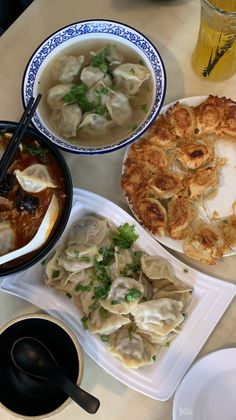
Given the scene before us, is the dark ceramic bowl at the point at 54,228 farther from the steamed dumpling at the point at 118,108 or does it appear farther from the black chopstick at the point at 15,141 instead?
the steamed dumpling at the point at 118,108

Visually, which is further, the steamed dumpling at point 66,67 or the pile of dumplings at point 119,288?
the steamed dumpling at point 66,67

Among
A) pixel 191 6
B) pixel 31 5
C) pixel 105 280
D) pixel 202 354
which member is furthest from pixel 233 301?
pixel 31 5

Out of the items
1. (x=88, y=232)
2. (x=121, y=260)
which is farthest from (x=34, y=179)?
(x=121, y=260)

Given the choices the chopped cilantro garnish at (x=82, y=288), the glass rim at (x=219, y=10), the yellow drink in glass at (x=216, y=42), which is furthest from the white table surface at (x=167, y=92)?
the glass rim at (x=219, y=10)

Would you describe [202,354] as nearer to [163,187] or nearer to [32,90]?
[163,187]

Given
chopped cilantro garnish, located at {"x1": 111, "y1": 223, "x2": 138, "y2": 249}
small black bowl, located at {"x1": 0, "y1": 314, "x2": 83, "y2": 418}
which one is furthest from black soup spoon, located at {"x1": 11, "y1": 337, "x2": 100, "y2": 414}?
chopped cilantro garnish, located at {"x1": 111, "y1": 223, "x2": 138, "y2": 249}
